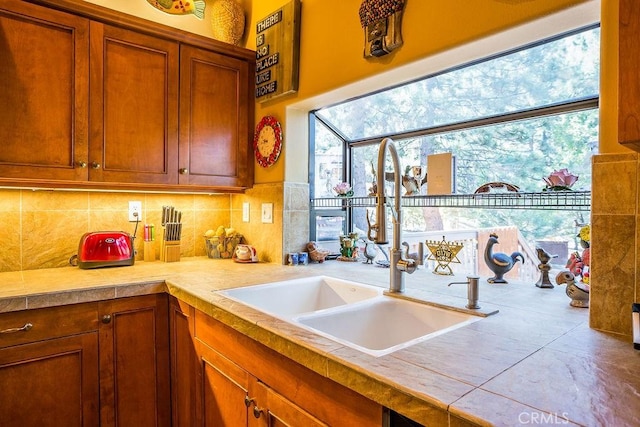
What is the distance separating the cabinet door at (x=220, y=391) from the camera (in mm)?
1251

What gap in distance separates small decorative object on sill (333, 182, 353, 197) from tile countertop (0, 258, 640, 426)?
804mm

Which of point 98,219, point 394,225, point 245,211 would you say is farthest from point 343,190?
point 98,219

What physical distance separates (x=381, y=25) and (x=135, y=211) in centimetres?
167

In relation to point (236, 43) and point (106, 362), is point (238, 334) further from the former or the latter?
point (236, 43)

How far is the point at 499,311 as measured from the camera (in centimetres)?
115

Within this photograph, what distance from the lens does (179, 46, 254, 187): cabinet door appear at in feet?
6.88

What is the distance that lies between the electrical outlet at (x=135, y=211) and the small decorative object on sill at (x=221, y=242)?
0.40 meters

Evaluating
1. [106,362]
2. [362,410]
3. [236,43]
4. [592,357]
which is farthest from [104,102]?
[592,357]

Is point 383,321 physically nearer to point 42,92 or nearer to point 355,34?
point 355,34

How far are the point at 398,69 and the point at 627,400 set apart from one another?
50.8 inches

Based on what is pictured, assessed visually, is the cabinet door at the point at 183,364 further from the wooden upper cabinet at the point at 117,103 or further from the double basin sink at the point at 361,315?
the wooden upper cabinet at the point at 117,103

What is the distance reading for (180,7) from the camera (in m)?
2.32

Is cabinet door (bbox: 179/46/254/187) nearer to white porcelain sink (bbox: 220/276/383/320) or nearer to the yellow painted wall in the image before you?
the yellow painted wall

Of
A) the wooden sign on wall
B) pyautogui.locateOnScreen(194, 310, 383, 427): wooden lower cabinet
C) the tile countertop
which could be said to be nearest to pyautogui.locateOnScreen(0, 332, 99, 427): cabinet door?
the tile countertop
